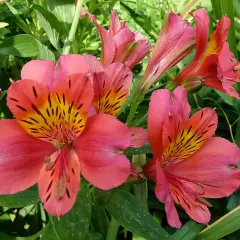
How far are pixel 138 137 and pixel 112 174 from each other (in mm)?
127

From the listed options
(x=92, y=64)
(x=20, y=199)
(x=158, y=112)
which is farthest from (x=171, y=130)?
(x=20, y=199)

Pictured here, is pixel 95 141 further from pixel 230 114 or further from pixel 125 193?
pixel 230 114

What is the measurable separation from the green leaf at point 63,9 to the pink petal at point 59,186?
70 cm

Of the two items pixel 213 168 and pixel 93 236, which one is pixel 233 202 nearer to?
pixel 93 236

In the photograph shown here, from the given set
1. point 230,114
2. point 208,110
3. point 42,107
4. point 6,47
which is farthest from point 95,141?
point 230,114

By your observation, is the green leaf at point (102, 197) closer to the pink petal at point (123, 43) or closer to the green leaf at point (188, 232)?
the pink petal at point (123, 43)

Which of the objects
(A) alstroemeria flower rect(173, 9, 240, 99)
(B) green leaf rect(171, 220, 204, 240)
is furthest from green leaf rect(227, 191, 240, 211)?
(A) alstroemeria flower rect(173, 9, 240, 99)

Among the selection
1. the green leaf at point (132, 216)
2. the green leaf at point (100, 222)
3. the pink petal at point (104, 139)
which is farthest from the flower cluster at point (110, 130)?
the green leaf at point (100, 222)

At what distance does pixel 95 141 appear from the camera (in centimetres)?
62

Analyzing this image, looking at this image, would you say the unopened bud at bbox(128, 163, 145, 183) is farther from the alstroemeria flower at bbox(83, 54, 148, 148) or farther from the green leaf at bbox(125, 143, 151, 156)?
the green leaf at bbox(125, 143, 151, 156)

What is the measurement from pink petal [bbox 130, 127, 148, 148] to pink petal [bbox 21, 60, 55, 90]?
153 mm

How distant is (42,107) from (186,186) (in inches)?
10.0

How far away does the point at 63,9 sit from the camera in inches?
50.1

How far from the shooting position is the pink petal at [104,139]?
1.97ft
